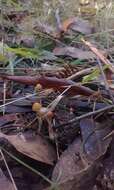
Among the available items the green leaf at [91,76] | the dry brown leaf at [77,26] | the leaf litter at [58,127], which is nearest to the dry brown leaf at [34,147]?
the leaf litter at [58,127]

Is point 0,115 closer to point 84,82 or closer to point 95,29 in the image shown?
point 84,82

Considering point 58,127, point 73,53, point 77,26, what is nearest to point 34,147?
point 58,127

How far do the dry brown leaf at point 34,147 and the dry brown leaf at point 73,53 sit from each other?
59cm

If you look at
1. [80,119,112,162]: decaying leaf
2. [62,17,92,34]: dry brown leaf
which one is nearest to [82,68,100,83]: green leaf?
[80,119,112,162]: decaying leaf

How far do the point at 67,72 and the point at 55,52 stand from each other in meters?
0.36

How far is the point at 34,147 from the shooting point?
0.84m

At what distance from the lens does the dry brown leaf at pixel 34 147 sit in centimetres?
81

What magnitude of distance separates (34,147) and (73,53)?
2.16 feet

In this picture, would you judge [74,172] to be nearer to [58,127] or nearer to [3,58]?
[58,127]

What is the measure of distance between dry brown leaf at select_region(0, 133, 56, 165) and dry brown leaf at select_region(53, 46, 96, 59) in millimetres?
589

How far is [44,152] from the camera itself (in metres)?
0.83

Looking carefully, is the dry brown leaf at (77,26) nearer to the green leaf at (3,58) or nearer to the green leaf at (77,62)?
the green leaf at (77,62)

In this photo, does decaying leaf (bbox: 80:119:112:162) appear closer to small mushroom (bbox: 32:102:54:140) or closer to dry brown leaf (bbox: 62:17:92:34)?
small mushroom (bbox: 32:102:54:140)

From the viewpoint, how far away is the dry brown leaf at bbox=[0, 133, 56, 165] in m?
0.81
